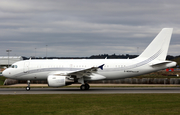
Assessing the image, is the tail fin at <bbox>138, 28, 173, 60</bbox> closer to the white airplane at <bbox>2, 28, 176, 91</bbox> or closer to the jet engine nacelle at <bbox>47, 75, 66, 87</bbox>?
the white airplane at <bbox>2, 28, 176, 91</bbox>

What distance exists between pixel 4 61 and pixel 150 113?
136 m

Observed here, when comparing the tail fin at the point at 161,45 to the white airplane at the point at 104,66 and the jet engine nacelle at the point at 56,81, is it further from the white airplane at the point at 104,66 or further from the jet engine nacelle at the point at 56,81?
the jet engine nacelle at the point at 56,81

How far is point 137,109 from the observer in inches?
579

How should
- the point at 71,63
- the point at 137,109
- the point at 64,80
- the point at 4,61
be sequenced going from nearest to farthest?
the point at 137,109, the point at 64,80, the point at 71,63, the point at 4,61

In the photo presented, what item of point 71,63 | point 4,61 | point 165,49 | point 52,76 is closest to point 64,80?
point 52,76

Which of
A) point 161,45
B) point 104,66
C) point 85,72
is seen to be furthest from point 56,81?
point 161,45

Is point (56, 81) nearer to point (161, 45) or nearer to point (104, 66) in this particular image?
point (104, 66)

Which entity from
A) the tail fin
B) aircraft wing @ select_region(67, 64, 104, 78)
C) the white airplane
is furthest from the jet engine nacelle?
the tail fin

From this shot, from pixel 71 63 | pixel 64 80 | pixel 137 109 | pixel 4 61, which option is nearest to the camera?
pixel 137 109

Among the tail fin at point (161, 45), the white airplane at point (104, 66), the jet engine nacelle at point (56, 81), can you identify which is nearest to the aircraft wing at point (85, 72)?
the white airplane at point (104, 66)

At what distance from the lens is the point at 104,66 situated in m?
31.2

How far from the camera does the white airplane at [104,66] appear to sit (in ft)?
101

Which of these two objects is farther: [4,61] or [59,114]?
[4,61]

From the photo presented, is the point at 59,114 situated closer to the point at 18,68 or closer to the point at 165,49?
the point at 18,68
